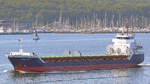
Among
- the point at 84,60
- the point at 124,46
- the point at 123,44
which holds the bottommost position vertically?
the point at 84,60

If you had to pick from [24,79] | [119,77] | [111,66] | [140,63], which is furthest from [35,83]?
[140,63]

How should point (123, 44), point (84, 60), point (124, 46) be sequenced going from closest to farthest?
1. point (84, 60)
2. point (124, 46)
3. point (123, 44)

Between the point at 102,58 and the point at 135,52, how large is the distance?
459cm

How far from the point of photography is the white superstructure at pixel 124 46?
60953 millimetres

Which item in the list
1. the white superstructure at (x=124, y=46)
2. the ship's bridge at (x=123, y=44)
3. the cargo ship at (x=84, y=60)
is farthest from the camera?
the ship's bridge at (x=123, y=44)

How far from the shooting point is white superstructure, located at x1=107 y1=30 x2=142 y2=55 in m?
61.0

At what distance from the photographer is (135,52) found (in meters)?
60.7

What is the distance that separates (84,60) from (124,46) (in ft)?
20.7

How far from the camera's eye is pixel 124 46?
61.2 m

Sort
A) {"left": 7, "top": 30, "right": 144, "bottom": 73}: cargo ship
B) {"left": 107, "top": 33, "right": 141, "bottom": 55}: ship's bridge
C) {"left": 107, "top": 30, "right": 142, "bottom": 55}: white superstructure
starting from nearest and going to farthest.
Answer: {"left": 7, "top": 30, "right": 144, "bottom": 73}: cargo ship < {"left": 107, "top": 30, "right": 142, "bottom": 55}: white superstructure < {"left": 107, "top": 33, "right": 141, "bottom": 55}: ship's bridge

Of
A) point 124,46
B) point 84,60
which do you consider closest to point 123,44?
point 124,46

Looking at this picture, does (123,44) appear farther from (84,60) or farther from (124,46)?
(84,60)

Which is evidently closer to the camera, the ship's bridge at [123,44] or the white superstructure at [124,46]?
the white superstructure at [124,46]

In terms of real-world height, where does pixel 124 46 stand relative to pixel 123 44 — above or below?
below
